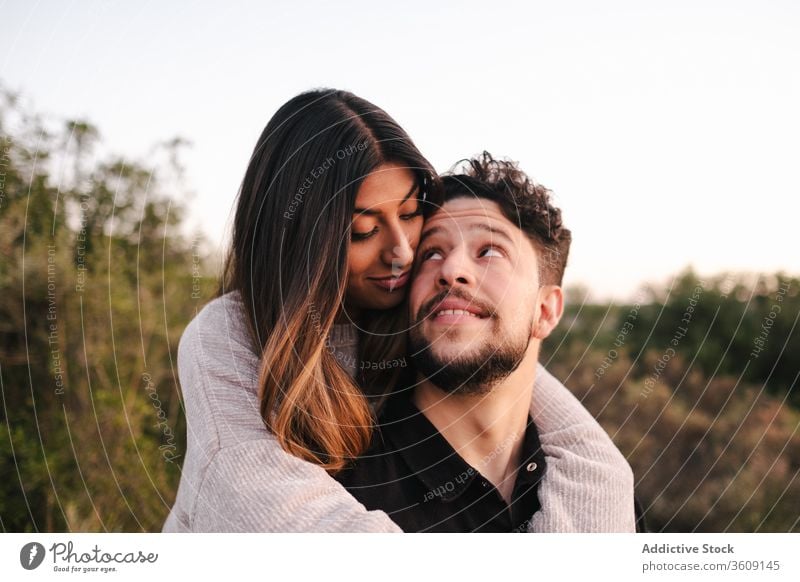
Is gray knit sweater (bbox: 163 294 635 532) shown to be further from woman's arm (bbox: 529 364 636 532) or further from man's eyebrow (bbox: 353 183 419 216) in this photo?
man's eyebrow (bbox: 353 183 419 216)

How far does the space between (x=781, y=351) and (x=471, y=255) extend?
2500mm

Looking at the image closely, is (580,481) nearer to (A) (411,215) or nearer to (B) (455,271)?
(B) (455,271)

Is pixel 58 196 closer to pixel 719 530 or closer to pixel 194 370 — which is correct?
pixel 194 370

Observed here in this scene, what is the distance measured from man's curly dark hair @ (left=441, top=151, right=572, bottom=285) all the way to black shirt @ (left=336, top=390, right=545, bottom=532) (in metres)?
0.59

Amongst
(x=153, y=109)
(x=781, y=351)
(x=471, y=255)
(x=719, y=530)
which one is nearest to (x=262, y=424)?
(x=471, y=255)

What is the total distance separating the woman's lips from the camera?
2.01 meters

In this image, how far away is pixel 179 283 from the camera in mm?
3314

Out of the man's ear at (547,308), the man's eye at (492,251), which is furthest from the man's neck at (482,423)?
the man's eye at (492,251)

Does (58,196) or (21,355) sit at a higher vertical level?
(58,196)

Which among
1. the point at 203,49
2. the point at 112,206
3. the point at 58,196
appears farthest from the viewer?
the point at 112,206

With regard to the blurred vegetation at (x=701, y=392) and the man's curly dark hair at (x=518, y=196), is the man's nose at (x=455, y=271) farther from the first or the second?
the blurred vegetation at (x=701, y=392)

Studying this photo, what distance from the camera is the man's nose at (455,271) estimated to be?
77.2 inches

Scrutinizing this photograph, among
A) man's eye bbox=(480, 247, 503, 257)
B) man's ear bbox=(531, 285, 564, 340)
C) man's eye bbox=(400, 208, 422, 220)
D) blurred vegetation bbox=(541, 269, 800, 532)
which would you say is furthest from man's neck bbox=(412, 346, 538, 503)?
blurred vegetation bbox=(541, 269, 800, 532)

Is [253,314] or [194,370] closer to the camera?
[194,370]
